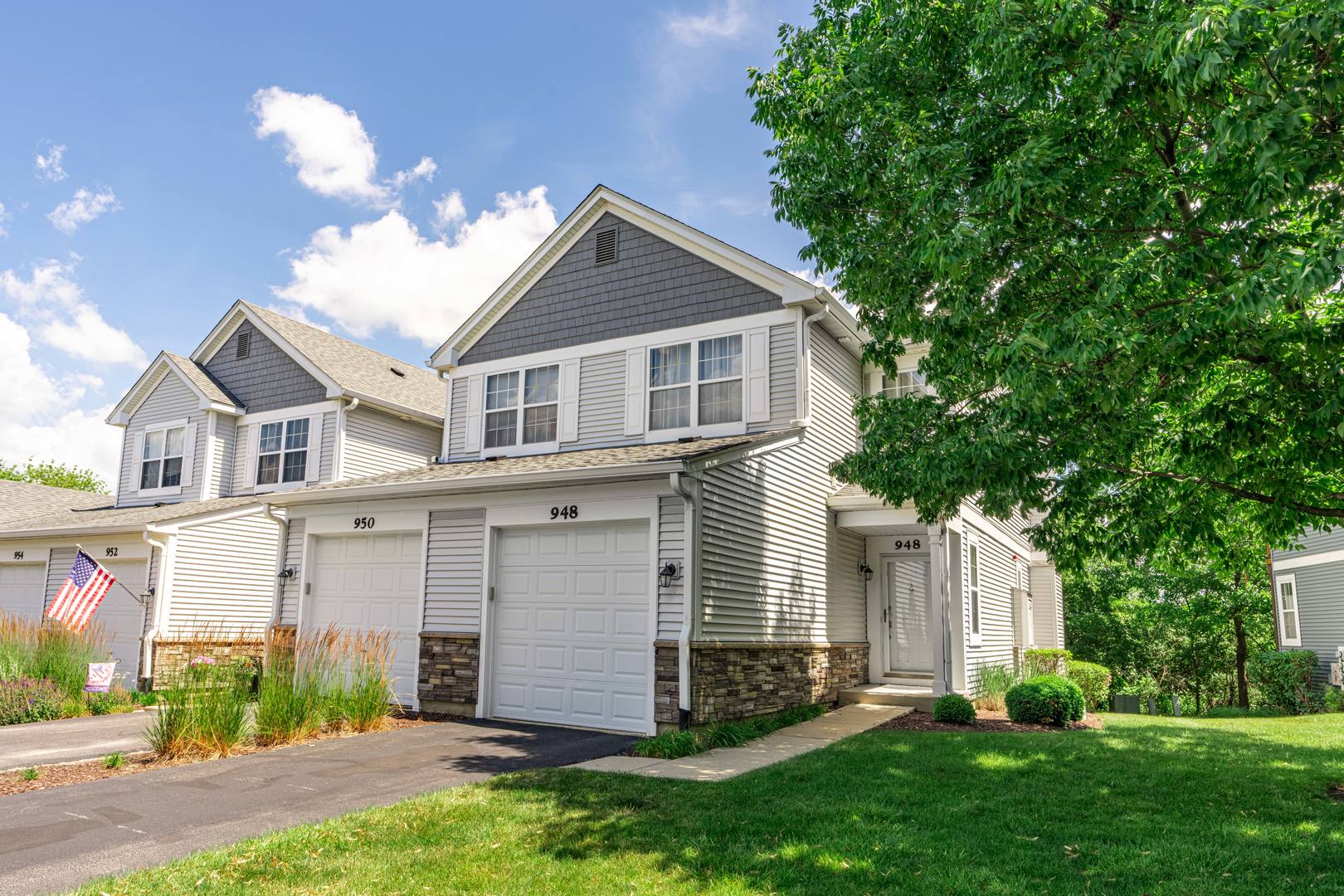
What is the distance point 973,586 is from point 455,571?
961 cm

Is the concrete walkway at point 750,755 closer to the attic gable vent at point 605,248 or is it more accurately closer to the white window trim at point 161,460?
the attic gable vent at point 605,248

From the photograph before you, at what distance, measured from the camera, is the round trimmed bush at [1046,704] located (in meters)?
11.7

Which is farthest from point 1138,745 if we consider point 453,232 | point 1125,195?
point 453,232

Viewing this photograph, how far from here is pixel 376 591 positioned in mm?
13352

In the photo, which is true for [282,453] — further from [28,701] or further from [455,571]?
[455,571]

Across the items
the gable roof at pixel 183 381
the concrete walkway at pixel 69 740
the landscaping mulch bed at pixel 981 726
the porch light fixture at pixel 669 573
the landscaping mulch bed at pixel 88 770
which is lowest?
the concrete walkway at pixel 69 740

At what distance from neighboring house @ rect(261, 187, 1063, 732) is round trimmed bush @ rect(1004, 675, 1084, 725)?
1.40 m

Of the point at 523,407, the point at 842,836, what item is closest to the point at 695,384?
the point at 523,407

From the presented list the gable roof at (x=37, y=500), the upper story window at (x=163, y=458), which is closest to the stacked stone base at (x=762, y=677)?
the upper story window at (x=163, y=458)

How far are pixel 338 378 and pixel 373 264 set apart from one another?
279cm

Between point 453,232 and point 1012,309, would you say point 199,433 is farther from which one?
point 1012,309

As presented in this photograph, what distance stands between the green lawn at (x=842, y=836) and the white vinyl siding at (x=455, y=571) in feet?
16.0

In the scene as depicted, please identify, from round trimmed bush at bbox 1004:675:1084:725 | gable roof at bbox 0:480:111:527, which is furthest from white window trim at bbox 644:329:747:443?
gable roof at bbox 0:480:111:527

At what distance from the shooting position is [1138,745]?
9.57 m
